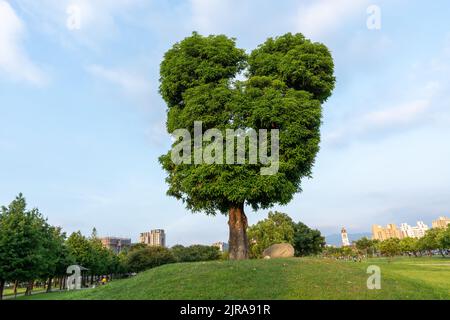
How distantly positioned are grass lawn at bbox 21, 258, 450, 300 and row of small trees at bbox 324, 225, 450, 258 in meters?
70.9

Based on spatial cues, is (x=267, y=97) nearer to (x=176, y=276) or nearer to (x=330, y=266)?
(x=330, y=266)

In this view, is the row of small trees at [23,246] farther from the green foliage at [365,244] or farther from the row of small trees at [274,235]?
the green foliage at [365,244]

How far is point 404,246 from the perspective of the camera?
102 metres

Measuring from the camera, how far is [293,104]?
19531mm

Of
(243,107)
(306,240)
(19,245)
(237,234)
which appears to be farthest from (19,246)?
(306,240)

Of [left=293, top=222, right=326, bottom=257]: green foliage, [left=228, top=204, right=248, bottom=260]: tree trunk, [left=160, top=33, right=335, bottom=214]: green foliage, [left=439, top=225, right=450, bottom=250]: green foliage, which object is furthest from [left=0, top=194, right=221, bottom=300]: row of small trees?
[left=439, top=225, right=450, bottom=250]: green foliage

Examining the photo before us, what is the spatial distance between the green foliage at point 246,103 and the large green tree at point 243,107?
2.3 inches

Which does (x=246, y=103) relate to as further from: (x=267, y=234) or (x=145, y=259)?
(x=145, y=259)

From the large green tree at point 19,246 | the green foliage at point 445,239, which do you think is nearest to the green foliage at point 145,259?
the large green tree at point 19,246

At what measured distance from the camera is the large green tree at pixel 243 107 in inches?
750

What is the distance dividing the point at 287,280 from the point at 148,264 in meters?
73.5

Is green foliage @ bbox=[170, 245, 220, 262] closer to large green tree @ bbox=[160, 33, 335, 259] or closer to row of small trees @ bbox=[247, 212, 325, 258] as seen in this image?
row of small trees @ bbox=[247, 212, 325, 258]

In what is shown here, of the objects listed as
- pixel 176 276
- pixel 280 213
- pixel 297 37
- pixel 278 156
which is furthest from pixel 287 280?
pixel 280 213

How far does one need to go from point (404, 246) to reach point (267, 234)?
70.7m
